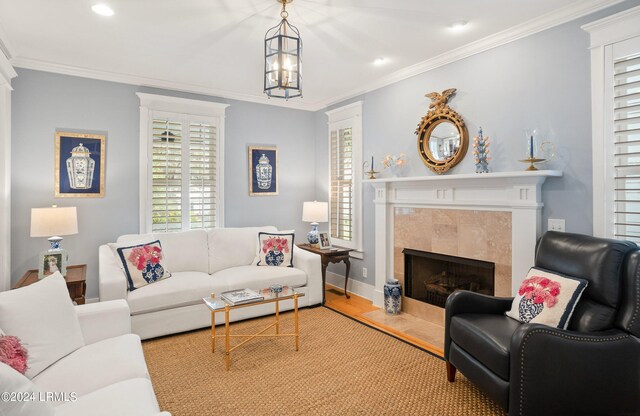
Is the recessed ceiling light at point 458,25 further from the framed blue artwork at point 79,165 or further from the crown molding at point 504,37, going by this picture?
the framed blue artwork at point 79,165

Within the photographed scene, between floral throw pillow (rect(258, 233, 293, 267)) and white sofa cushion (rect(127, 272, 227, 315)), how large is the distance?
71 cm

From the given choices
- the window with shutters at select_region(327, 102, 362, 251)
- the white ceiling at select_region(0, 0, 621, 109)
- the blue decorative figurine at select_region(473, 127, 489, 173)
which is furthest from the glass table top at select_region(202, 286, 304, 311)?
the white ceiling at select_region(0, 0, 621, 109)

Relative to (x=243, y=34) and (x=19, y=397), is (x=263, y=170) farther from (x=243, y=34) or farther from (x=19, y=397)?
(x=19, y=397)

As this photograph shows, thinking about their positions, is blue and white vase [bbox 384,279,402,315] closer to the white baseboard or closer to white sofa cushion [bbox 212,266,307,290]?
the white baseboard

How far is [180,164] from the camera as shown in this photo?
4.53 metres

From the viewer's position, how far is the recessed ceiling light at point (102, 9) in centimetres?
262

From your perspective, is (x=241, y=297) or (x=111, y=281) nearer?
(x=241, y=297)

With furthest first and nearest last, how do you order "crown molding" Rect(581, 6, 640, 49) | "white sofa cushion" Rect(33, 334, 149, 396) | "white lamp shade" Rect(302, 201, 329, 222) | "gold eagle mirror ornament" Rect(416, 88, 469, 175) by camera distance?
"white lamp shade" Rect(302, 201, 329, 222)
"gold eagle mirror ornament" Rect(416, 88, 469, 175)
"crown molding" Rect(581, 6, 640, 49)
"white sofa cushion" Rect(33, 334, 149, 396)

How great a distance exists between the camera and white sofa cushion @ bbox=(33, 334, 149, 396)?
1.71 m

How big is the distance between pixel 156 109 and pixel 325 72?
2125 mm

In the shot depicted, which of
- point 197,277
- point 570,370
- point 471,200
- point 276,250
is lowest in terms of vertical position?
point 570,370

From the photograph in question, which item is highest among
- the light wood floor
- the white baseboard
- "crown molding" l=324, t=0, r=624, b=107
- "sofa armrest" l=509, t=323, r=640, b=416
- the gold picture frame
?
"crown molding" l=324, t=0, r=624, b=107

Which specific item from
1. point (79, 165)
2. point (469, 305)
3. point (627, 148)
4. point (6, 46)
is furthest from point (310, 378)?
point (6, 46)

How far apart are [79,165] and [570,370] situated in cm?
471
